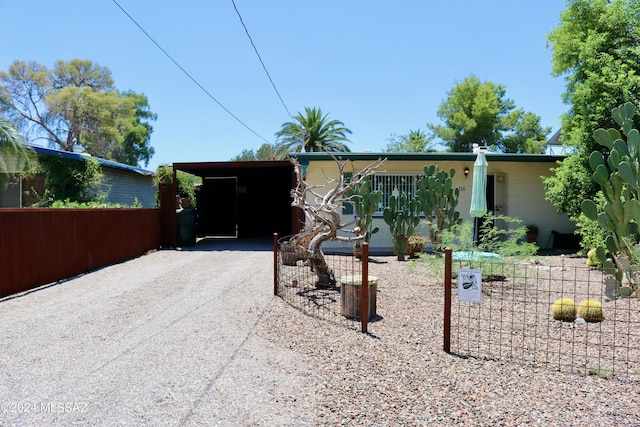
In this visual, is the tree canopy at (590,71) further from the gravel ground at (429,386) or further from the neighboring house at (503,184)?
the gravel ground at (429,386)

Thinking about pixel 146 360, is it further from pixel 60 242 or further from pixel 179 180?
pixel 179 180

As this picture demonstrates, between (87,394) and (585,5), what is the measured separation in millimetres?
13313

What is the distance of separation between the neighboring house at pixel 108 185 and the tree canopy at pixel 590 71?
544 inches

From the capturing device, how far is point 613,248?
5.42 m

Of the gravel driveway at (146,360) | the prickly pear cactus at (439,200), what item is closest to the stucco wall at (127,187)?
the gravel driveway at (146,360)

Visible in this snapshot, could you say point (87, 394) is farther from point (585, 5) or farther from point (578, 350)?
point (585, 5)

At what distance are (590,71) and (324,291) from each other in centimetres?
861

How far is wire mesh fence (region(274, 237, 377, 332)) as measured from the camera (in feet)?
18.5

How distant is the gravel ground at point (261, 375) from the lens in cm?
317

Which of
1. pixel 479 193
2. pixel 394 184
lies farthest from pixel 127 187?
pixel 479 193

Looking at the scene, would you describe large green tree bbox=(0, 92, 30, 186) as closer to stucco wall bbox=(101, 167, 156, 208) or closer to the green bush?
stucco wall bbox=(101, 167, 156, 208)

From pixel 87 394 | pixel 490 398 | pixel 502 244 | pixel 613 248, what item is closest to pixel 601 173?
pixel 613 248

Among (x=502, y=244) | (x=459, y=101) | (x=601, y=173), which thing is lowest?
(x=502, y=244)

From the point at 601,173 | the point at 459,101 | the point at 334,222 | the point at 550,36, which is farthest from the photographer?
the point at 459,101
